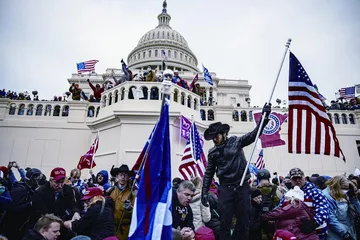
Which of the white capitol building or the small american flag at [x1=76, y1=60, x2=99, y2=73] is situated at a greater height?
the small american flag at [x1=76, y1=60, x2=99, y2=73]

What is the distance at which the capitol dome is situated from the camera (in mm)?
56625

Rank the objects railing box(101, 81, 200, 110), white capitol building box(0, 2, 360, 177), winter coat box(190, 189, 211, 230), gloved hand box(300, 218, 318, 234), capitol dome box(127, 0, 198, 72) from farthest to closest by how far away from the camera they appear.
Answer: capitol dome box(127, 0, 198, 72) < railing box(101, 81, 200, 110) < white capitol building box(0, 2, 360, 177) < winter coat box(190, 189, 211, 230) < gloved hand box(300, 218, 318, 234)

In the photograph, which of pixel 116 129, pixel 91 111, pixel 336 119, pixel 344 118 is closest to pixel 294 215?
pixel 116 129

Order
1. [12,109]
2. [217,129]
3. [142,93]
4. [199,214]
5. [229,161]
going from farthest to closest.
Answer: [12,109] → [142,93] → [199,214] → [217,129] → [229,161]

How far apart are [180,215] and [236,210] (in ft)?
2.79

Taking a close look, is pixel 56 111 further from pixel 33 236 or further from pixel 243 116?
pixel 33 236

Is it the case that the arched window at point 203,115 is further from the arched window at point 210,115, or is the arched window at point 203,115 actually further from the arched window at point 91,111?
the arched window at point 91,111

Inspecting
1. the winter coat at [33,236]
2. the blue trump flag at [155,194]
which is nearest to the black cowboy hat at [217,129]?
the blue trump flag at [155,194]

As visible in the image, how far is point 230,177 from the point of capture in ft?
13.1

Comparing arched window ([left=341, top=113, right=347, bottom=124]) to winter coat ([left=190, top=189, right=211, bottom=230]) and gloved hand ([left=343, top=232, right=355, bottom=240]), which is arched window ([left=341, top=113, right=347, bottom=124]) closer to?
gloved hand ([left=343, top=232, right=355, bottom=240])

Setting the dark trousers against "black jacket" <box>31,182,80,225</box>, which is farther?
"black jacket" <box>31,182,80,225</box>

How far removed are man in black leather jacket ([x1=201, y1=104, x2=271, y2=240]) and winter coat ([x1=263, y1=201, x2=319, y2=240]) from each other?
52 cm

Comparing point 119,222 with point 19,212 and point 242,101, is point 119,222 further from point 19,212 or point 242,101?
point 242,101

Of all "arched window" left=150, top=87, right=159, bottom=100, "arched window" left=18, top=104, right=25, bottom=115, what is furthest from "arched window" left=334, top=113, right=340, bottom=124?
"arched window" left=18, top=104, right=25, bottom=115
